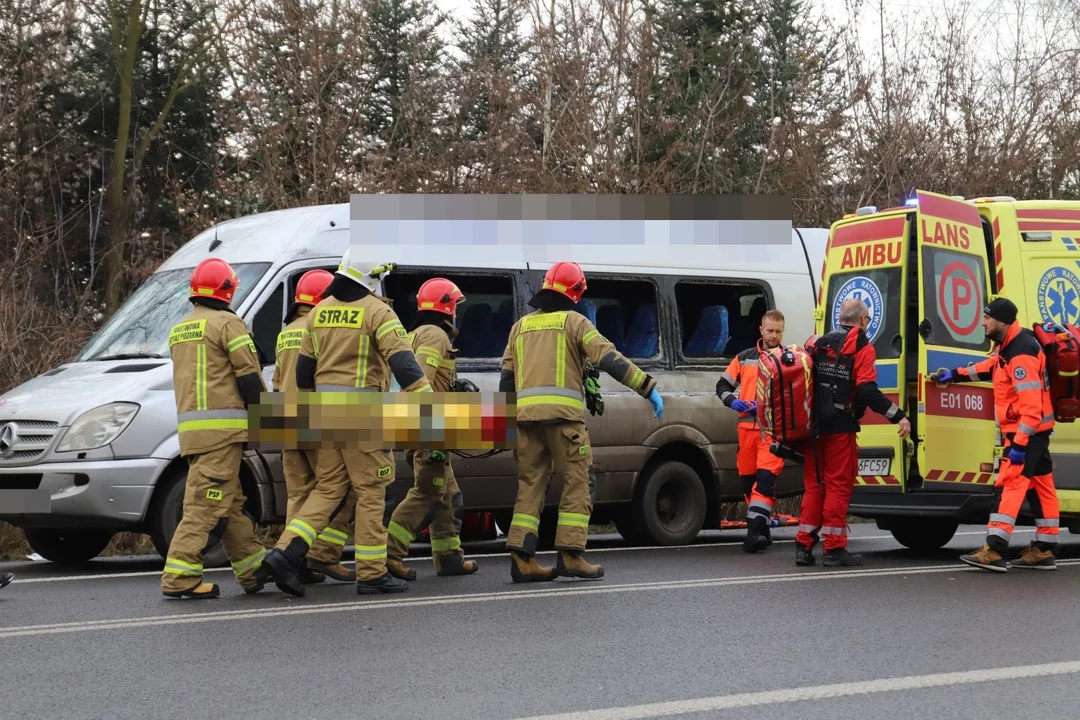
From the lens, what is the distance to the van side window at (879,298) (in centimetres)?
1015

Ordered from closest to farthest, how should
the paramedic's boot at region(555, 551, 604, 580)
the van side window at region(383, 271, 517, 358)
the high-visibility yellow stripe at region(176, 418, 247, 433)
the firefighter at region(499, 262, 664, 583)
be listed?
the high-visibility yellow stripe at region(176, 418, 247, 433) → the firefighter at region(499, 262, 664, 583) → the paramedic's boot at region(555, 551, 604, 580) → the van side window at region(383, 271, 517, 358)

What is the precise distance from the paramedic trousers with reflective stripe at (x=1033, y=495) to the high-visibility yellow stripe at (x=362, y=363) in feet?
13.1

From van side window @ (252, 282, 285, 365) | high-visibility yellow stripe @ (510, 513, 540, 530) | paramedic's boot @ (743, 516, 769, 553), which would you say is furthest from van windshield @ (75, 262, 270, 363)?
paramedic's boot @ (743, 516, 769, 553)

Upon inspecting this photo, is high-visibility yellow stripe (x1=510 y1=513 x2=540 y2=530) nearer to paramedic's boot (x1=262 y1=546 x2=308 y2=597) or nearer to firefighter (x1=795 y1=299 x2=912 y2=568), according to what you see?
paramedic's boot (x1=262 y1=546 x2=308 y2=597)

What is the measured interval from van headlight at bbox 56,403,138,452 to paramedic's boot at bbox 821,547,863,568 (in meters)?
4.55

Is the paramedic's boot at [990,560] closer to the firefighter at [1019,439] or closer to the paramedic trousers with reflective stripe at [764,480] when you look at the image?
the firefighter at [1019,439]

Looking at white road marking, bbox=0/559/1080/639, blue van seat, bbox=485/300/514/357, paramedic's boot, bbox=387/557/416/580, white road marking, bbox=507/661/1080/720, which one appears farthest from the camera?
blue van seat, bbox=485/300/514/357

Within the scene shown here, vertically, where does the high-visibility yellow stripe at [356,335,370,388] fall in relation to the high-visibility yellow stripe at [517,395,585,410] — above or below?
above

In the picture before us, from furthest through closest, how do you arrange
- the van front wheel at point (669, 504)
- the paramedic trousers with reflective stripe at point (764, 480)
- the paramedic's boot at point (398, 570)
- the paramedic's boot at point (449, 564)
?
1. the van front wheel at point (669, 504)
2. the paramedic trousers with reflective stripe at point (764, 480)
3. the paramedic's boot at point (449, 564)
4. the paramedic's boot at point (398, 570)

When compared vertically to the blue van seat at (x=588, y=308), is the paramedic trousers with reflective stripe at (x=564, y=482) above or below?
below

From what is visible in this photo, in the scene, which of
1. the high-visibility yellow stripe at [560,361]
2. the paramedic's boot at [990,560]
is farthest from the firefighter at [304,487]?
the paramedic's boot at [990,560]

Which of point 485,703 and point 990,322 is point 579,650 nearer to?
point 485,703

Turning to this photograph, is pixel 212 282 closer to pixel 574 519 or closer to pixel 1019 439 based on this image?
pixel 574 519

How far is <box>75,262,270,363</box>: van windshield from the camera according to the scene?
9.98 m
